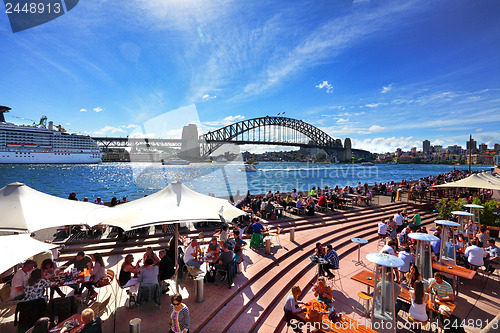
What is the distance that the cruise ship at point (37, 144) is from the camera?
196 ft

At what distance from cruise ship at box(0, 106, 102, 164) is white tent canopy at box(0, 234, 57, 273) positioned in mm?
78985

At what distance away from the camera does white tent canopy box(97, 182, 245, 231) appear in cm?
417

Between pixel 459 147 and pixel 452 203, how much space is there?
789 feet

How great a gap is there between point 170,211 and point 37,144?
82.3 m

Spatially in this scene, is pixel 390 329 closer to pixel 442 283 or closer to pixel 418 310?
pixel 418 310

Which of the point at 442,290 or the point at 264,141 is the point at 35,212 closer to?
the point at 442,290

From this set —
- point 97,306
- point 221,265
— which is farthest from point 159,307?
point 221,265

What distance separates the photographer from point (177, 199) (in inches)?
189

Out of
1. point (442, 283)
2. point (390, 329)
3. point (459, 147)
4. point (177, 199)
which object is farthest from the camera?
point (459, 147)

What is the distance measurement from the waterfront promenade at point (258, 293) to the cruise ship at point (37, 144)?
77.6 meters

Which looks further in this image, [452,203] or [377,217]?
[377,217]

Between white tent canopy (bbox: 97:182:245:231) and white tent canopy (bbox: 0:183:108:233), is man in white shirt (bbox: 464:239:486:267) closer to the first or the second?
white tent canopy (bbox: 97:182:245:231)

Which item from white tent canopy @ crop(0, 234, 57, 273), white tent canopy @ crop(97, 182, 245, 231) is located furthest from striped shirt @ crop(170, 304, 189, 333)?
white tent canopy @ crop(0, 234, 57, 273)

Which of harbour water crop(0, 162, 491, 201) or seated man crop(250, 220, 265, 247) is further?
harbour water crop(0, 162, 491, 201)
